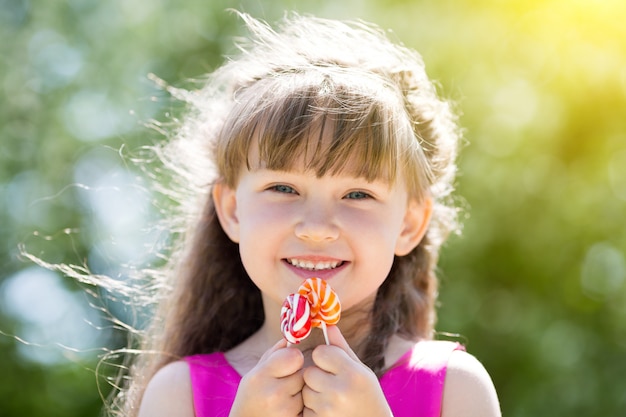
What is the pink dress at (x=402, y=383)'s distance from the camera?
8.58ft

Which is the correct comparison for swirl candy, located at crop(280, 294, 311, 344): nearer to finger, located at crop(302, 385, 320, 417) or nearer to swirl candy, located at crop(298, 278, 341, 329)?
swirl candy, located at crop(298, 278, 341, 329)

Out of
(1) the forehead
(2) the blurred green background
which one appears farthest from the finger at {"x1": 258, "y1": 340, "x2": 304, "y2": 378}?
(2) the blurred green background

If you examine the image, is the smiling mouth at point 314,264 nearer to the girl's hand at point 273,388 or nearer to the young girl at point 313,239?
the young girl at point 313,239

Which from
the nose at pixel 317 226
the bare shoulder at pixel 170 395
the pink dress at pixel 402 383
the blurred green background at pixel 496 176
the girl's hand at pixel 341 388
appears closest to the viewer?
the girl's hand at pixel 341 388

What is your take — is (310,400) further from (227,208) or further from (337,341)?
(227,208)

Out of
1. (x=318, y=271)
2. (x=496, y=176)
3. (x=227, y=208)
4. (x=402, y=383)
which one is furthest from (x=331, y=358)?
(x=496, y=176)

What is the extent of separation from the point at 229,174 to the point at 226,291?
55cm

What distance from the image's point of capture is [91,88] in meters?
8.69

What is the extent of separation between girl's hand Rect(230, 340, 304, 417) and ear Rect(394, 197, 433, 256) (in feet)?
2.37

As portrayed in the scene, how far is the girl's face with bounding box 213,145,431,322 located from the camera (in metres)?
2.56

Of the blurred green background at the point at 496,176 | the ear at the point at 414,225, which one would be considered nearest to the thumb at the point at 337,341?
the ear at the point at 414,225

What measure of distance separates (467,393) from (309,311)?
57cm

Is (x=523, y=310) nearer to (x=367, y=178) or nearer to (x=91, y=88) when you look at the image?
(x=91, y=88)

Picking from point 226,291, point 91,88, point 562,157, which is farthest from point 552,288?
point 226,291
